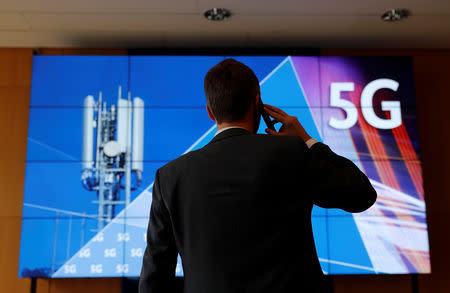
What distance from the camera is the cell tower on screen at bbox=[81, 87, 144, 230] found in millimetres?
3494

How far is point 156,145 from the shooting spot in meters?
3.60

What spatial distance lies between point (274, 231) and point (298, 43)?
3.27 m

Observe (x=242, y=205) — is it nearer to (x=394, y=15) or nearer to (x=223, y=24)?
(x=223, y=24)

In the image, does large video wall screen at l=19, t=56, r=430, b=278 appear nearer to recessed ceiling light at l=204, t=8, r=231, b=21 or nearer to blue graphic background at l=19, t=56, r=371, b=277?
blue graphic background at l=19, t=56, r=371, b=277

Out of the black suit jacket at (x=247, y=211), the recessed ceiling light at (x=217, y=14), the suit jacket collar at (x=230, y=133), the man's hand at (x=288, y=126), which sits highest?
the recessed ceiling light at (x=217, y=14)

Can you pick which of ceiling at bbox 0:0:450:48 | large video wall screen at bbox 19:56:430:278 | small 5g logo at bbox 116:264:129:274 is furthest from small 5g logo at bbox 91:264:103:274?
ceiling at bbox 0:0:450:48

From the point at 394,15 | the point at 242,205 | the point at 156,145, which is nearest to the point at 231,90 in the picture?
the point at 242,205

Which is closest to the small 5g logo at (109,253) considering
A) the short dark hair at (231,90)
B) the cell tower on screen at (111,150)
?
the cell tower on screen at (111,150)

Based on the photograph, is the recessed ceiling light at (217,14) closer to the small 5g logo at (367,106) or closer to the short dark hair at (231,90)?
the small 5g logo at (367,106)

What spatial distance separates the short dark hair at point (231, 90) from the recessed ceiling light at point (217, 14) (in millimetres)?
2436

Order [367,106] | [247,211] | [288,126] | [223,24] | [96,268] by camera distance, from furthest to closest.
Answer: [367,106] → [223,24] → [96,268] → [288,126] → [247,211]

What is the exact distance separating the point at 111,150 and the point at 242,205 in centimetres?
279

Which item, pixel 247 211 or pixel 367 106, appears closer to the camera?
pixel 247 211

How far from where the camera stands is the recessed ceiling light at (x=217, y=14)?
334cm
